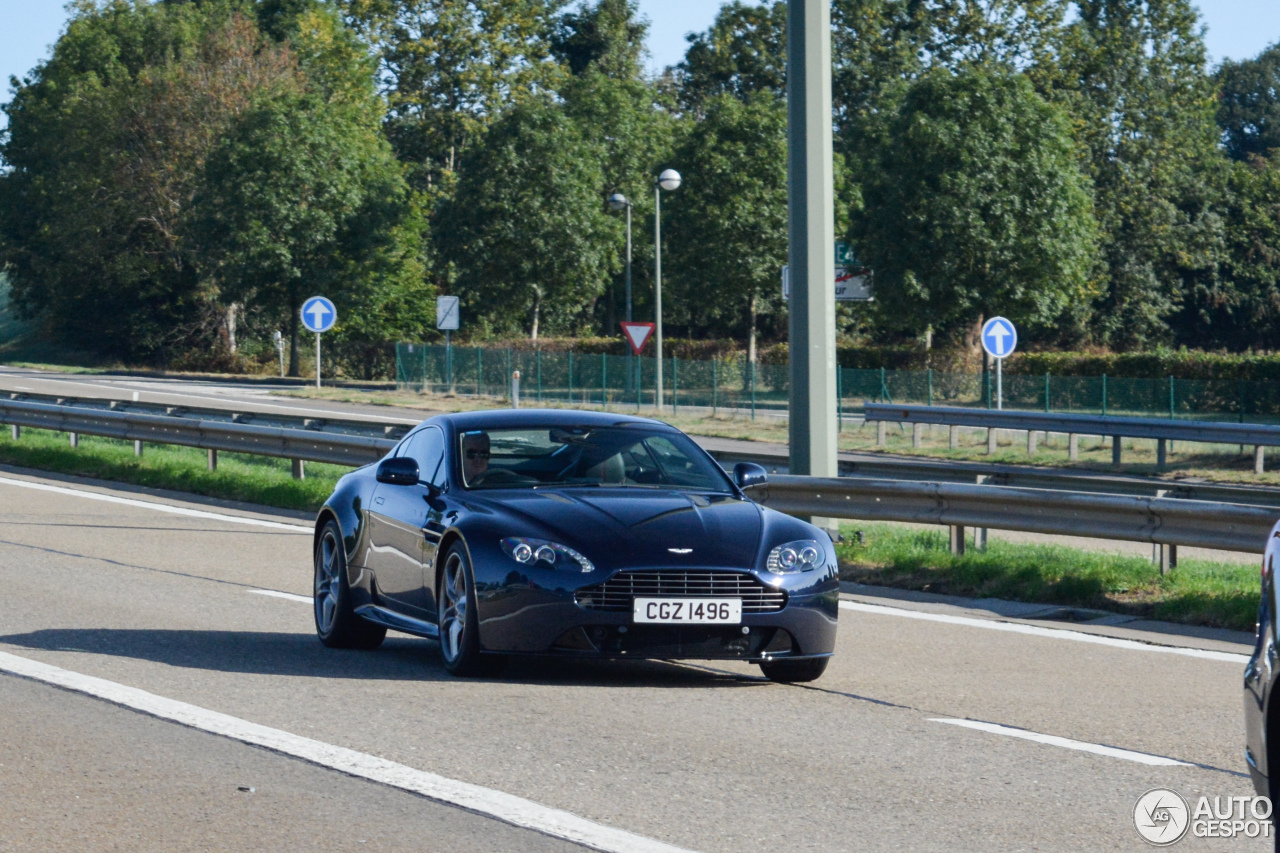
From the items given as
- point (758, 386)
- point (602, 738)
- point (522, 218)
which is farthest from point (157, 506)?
point (522, 218)

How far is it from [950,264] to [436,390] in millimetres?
16055

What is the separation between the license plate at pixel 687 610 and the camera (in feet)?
25.3

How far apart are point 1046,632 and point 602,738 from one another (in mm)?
4345

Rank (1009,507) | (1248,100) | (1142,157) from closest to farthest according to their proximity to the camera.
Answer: (1009,507) → (1142,157) → (1248,100)

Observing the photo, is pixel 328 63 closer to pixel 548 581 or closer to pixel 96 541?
pixel 96 541

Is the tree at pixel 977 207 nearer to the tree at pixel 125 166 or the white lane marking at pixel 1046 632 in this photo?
the tree at pixel 125 166

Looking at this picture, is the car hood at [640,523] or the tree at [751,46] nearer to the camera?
the car hood at [640,523]

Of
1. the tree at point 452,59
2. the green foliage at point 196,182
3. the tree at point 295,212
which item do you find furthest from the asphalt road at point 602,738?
the tree at point 452,59

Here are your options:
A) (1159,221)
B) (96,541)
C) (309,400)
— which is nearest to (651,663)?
(96,541)

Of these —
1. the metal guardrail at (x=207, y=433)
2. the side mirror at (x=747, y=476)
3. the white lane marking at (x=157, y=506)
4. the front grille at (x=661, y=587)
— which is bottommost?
Answer: the white lane marking at (x=157, y=506)

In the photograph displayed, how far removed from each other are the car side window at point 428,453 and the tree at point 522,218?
5214 centimetres

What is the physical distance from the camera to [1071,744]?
682 cm

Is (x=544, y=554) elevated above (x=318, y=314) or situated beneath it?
situated beneath

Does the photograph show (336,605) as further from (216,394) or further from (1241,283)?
(1241,283)
